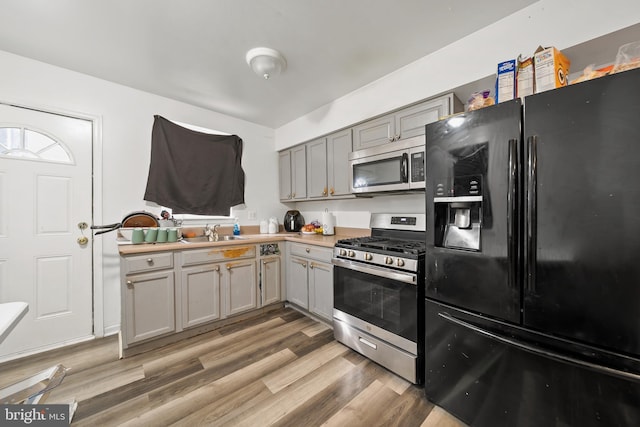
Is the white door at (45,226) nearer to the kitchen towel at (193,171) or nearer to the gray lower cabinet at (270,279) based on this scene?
the kitchen towel at (193,171)

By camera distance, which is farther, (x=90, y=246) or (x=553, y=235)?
(x=90, y=246)

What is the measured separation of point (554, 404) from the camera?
104cm

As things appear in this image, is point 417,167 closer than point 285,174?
Yes

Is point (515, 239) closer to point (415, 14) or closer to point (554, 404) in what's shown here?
point (554, 404)

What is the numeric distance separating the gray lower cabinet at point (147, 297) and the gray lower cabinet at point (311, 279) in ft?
3.95

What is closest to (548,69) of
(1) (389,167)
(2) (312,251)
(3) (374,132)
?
(1) (389,167)

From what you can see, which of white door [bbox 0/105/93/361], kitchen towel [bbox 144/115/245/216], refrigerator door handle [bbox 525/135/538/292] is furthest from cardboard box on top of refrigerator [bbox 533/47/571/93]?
white door [bbox 0/105/93/361]

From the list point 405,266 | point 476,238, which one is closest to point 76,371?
point 405,266

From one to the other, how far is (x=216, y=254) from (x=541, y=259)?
2.44 m

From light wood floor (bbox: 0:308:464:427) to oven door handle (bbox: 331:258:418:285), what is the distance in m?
0.72

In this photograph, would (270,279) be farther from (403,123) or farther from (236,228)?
(403,123)

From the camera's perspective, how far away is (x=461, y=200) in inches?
52.1

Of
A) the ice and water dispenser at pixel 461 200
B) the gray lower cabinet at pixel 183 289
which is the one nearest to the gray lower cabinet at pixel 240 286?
the gray lower cabinet at pixel 183 289

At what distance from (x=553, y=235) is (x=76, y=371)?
3.13 meters
